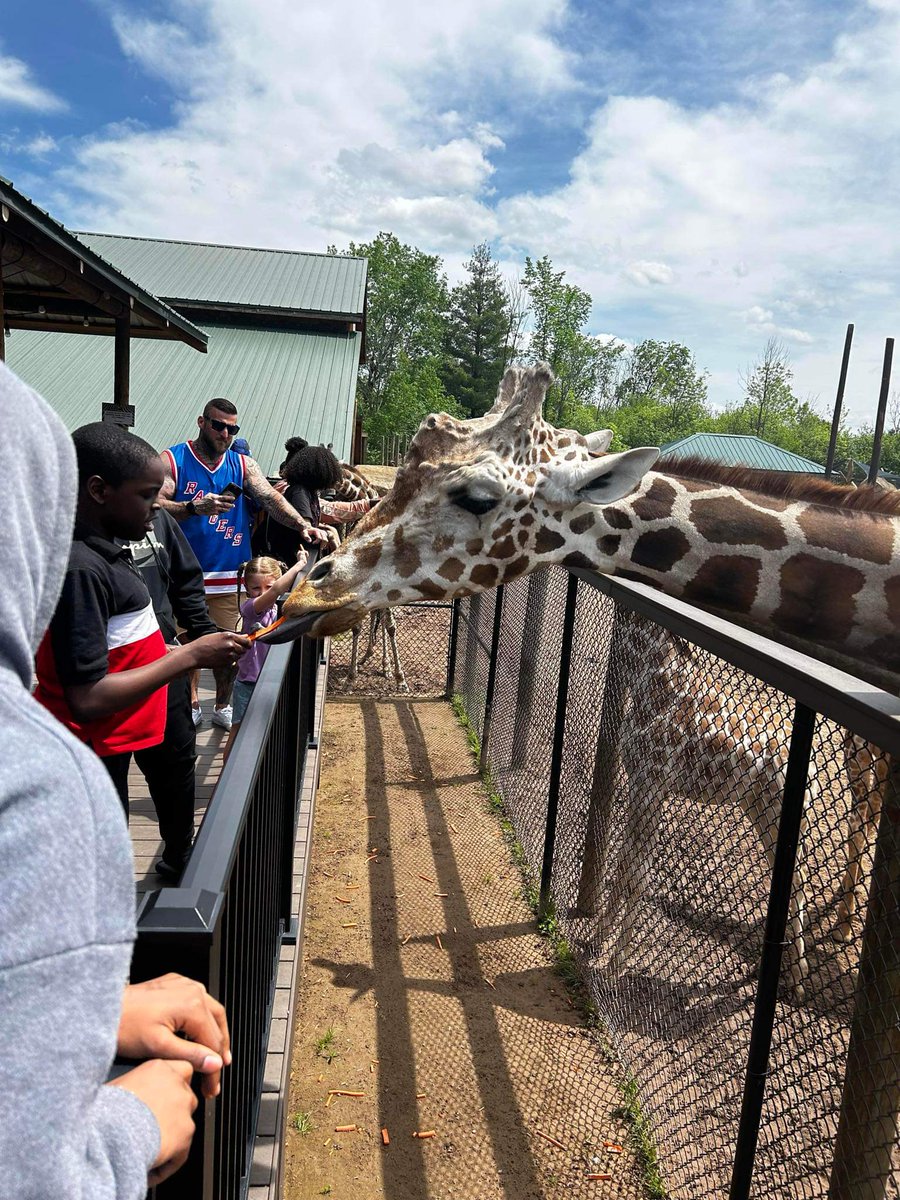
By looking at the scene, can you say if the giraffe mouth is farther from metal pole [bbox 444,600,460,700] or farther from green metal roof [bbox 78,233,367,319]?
green metal roof [bbox 78,233,367,319]

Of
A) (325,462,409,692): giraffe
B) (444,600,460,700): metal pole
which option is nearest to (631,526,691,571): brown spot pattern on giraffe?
(444,600,460,700): metal pole

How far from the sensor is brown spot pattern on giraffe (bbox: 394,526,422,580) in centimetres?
354

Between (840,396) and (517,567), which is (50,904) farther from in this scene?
(840,396)

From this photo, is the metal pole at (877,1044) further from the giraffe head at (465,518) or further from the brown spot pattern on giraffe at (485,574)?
the brown spot pattern on giraffe at (485,574)

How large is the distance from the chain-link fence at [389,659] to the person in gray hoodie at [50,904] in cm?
691

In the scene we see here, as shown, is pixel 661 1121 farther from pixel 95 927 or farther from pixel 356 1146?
pixel 95 927

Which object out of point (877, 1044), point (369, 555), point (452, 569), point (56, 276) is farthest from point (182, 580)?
point (56, 276)

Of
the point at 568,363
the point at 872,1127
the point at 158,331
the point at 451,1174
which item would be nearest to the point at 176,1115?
the point at 872,1127

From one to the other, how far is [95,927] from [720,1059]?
2890 millimetres

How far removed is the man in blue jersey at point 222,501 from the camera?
4.90m

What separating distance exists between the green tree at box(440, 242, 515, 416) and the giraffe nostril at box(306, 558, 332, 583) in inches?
2142

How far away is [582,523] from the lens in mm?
3445

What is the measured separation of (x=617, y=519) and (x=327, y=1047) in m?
2.67

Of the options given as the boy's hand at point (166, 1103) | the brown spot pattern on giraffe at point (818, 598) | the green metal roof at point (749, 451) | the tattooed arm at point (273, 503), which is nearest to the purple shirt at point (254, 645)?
the tattooed arm at point (273, 503)
